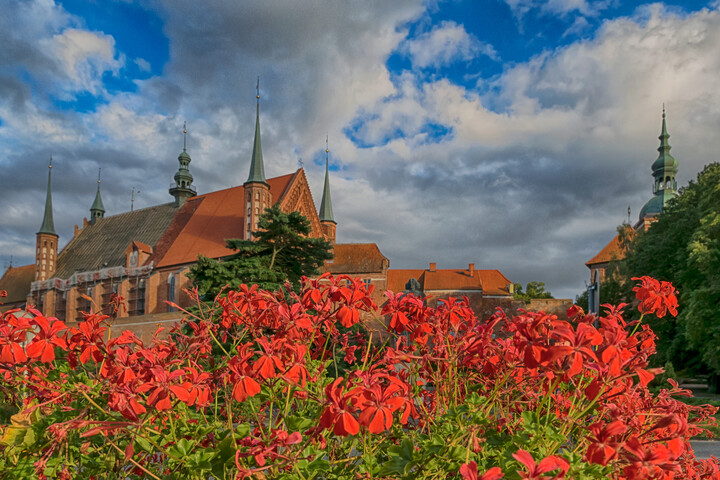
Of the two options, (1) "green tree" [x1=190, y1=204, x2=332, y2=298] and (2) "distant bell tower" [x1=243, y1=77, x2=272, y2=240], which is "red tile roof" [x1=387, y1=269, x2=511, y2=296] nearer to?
(2) "distant bell tower" [x1=243, y1=77, x2=272, y2=240]

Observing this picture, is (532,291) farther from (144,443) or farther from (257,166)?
(144,443)

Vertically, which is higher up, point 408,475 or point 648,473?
point 648,473

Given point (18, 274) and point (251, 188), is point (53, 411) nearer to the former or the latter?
point (251, 188)

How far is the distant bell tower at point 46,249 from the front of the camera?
51.9 metres

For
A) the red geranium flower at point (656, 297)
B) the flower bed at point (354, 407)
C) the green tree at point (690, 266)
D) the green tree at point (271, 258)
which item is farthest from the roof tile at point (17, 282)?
the red geranium flower at point (656, 297)

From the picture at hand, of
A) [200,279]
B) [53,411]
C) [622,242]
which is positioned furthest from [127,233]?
[53,411]

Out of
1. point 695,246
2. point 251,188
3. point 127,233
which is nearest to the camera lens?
point 695,246

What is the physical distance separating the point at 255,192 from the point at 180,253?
383 inches

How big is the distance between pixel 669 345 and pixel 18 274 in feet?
224

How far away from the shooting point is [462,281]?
48312 mm

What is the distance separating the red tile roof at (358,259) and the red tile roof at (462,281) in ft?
11.8

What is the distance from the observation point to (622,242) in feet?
104

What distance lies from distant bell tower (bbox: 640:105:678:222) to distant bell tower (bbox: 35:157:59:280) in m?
61.2

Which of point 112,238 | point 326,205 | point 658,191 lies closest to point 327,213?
point 326,205
